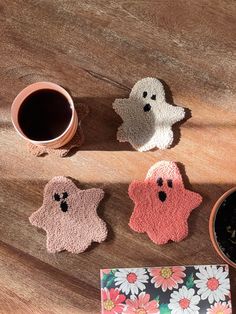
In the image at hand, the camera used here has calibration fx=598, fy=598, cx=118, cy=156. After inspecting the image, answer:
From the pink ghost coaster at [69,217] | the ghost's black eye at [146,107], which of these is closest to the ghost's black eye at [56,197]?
the pink ghost coaster at [69,217]

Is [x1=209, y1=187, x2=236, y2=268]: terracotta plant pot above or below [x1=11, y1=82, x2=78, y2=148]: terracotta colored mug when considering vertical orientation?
below

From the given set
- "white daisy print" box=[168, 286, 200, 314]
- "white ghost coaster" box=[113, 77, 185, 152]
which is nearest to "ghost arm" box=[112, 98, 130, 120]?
"white ghost coaster" box=[113, 77, 185, 152]

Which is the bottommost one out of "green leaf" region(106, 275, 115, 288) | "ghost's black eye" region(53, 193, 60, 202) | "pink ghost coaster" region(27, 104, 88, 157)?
"green leaf" region(106, 275, 115, 288)

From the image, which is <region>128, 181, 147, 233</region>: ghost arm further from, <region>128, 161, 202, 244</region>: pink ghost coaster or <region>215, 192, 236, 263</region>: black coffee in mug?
<region>215, 192, 236, 263</region>: black coffee in mug

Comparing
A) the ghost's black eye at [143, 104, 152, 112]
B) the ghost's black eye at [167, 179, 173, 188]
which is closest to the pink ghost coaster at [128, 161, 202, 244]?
the ghost's black eye at [167, 179, 173, 188]

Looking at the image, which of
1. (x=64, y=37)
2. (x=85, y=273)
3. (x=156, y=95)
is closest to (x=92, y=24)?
(x=64, y=37)

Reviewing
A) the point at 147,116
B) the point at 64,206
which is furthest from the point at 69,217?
the point at 147,116

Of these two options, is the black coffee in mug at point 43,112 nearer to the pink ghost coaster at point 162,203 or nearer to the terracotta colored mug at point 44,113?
the terracotta colored mug at point 44,113
